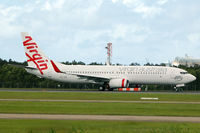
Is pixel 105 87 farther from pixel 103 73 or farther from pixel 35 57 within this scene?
pixel 35 57

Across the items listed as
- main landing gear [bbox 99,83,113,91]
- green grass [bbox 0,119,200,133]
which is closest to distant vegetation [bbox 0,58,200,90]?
main landing gear [bbox 99,83,113,91]

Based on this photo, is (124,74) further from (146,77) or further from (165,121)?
(165,121)

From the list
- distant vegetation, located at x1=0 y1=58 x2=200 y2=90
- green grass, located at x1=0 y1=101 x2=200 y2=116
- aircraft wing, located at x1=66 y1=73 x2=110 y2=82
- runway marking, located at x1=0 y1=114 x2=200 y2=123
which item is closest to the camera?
runway marking, located at x1=0 y1=114 x2=200 y2=123

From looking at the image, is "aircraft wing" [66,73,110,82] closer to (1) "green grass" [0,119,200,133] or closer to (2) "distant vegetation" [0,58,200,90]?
(2) "distant vegetation" [0,58,200,90]

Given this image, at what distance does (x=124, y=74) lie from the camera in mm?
71125

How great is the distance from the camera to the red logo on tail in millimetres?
72438

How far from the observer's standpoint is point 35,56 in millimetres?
72812

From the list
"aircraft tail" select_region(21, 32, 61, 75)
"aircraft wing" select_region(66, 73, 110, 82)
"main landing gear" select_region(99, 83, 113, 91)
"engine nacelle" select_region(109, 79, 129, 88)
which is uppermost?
"aircraft tail" select_region(21, 32, 61, 75)

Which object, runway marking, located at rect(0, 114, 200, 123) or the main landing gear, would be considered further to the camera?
the main landing gear

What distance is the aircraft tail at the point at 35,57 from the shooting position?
72.4 m

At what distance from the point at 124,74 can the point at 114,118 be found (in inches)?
1799

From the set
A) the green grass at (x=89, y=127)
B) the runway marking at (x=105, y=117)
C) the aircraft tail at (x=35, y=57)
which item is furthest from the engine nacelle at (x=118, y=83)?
the green grass at (x=89, y=127)

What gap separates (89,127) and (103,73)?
50.9 meters

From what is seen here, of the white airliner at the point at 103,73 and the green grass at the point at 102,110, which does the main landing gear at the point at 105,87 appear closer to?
the white airliner at the point at 103,73
